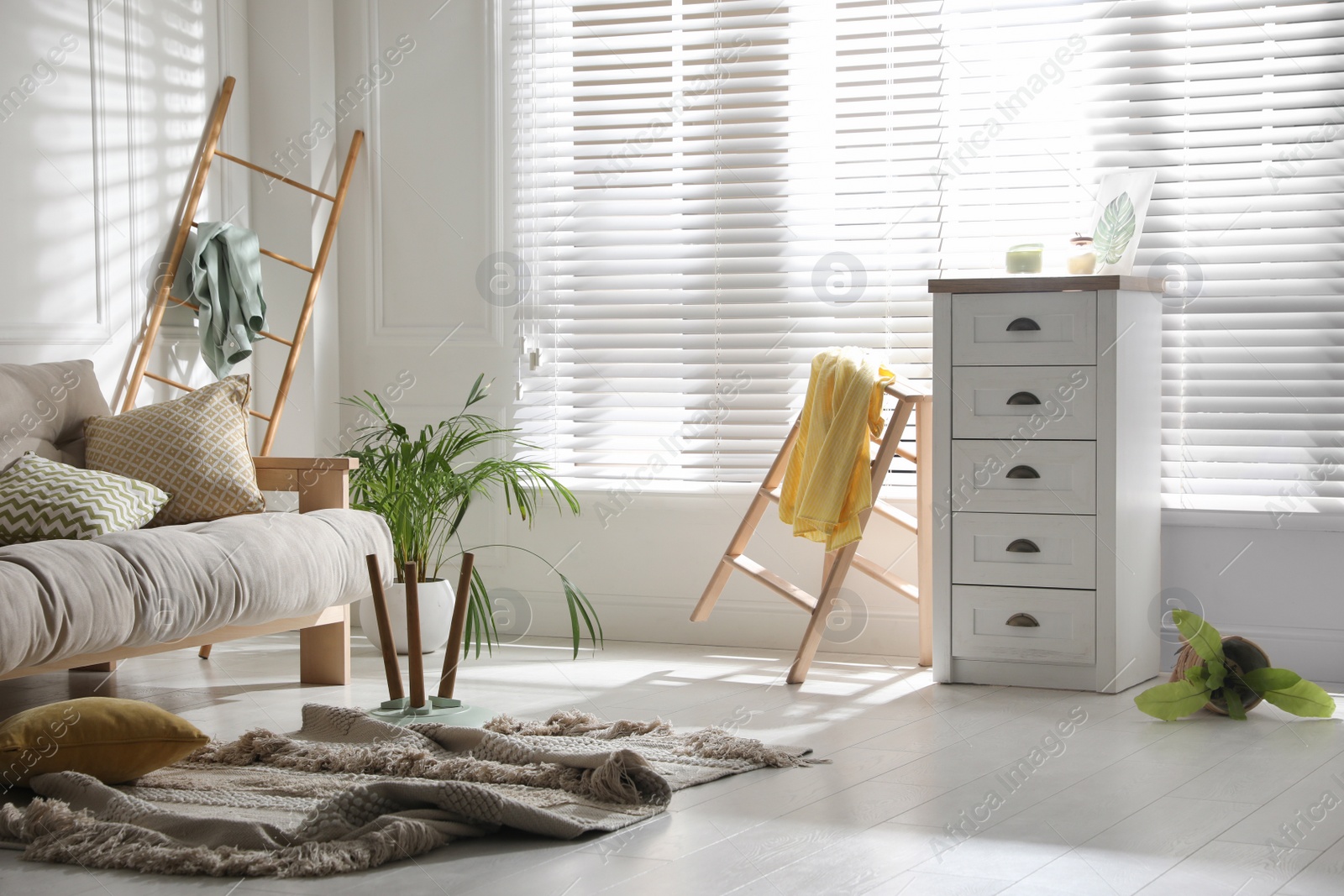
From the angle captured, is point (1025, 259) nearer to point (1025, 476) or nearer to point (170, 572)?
point (1025, 476)

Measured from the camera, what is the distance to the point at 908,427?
3.75 m

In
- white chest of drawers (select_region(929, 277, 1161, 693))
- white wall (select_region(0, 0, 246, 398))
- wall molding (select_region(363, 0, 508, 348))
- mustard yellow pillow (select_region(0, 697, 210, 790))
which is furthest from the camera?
wall molding (select_region(363, 0, 508, 348))

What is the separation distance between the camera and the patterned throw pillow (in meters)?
3.18

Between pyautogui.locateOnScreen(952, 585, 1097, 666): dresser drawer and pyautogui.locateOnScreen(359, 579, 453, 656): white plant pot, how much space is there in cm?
139

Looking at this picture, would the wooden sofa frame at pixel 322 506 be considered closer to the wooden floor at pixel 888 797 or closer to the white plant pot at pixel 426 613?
the wooden floor at pixel 888 797

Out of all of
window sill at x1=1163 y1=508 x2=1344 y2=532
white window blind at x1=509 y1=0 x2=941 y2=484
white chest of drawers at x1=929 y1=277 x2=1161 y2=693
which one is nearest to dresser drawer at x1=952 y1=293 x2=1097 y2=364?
white chest of drawers at x1=929 y1=277 x2=1161 y2=693

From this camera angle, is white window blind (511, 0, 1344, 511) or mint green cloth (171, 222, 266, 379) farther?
mint green cloth (171, 222, 266, 379)

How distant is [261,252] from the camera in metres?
4.18

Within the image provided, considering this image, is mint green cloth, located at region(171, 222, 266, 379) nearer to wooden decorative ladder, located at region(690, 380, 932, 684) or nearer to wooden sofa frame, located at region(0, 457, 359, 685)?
wooden sofa frame, located at region(0, 457, 359, 685)

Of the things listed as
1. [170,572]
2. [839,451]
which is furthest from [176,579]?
[839,451]

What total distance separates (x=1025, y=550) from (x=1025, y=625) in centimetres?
18

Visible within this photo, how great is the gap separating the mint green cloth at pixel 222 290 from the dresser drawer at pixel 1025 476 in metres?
2.06

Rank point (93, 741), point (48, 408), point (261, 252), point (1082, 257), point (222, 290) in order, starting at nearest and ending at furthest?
point (93, 741)
point (48, 408)
point (1082, 257)
point (222, 290)
point (261, 252)

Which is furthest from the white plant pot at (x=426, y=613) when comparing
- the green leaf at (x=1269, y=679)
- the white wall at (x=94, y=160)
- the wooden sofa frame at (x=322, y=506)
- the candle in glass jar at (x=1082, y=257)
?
the green leaf at (x=1269, y=679)
